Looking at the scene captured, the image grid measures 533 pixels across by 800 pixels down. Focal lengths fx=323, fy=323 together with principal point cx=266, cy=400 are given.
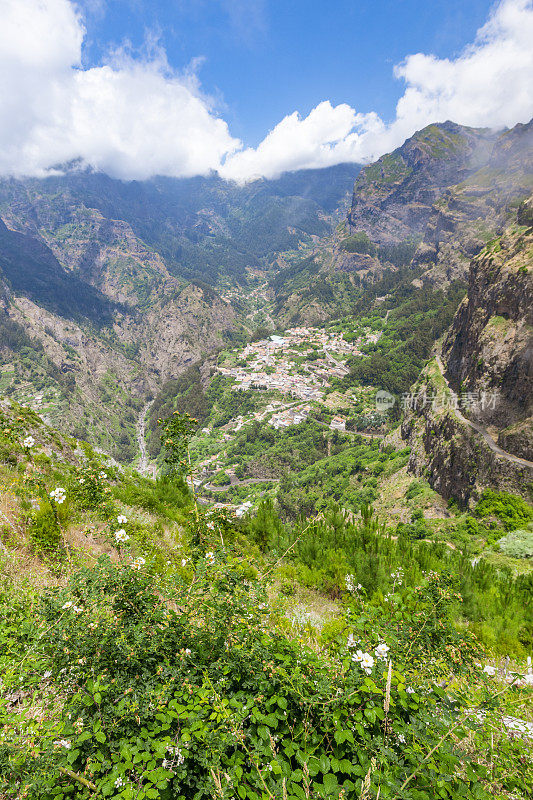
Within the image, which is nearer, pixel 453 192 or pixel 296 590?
pixel 296 590

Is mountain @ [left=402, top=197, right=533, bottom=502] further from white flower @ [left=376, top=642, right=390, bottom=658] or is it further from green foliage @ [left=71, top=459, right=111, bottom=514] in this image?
green foliage @ [left=71, top=459, right=111, bottom=514]

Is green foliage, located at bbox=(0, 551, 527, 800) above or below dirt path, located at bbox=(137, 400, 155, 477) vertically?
above

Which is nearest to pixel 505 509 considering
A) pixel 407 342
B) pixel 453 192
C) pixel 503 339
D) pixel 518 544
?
pixel 518 544

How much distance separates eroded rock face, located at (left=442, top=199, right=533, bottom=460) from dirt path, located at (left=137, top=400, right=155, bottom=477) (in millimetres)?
77682

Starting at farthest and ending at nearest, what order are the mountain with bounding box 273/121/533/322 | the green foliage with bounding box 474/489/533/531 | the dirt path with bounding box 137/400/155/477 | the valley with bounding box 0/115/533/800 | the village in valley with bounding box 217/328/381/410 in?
1. the mountain with bounding box 273/121/533/322
2. the village in valley with bounding box 217/328/381/410
3. the dirt path with bounding box 137/400/155/477
4. the green foliage with bounding box 474/489/533/531
5. the valley with bounding box 0/115/533/800

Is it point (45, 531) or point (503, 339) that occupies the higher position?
point (503, 339)

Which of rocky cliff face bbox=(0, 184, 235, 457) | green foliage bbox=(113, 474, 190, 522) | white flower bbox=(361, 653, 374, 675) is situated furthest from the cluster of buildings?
white flower bbox=(361, 653, 374, 675)

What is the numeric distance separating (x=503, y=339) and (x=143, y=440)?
117m

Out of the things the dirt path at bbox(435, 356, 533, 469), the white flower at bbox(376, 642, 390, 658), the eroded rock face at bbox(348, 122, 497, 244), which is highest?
the eroded rock face at bbox(348, 122, 497, 244)

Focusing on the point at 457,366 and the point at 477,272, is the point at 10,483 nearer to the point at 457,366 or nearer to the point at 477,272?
the point at 457,366

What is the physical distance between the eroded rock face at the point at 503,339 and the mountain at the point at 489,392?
0.09 meters

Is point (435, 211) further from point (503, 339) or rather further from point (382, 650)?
point (382, 650)

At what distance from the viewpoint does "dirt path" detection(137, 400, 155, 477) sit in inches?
3892

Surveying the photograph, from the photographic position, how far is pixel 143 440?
124 metres
